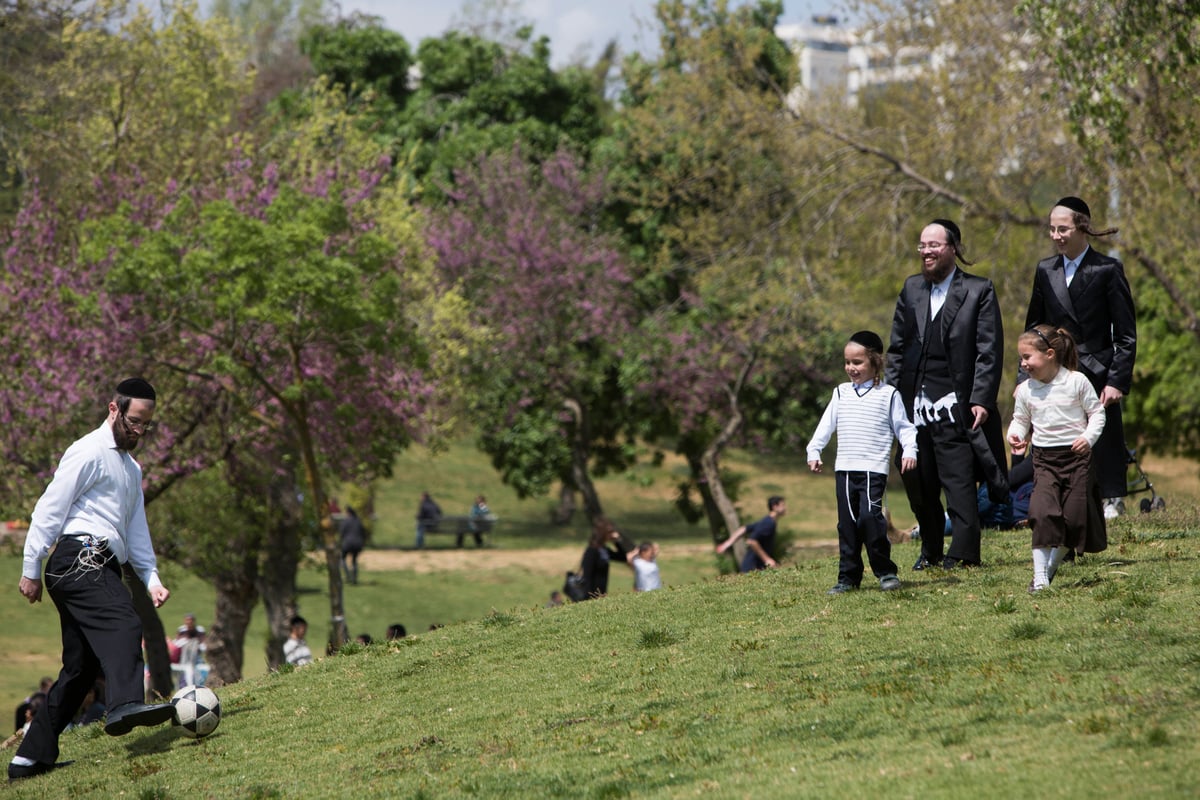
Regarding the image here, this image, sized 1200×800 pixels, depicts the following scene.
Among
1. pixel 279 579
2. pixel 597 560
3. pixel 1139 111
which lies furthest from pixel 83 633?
pixel 279 579

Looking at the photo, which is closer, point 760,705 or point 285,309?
point 760,705

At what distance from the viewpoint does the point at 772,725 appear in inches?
291

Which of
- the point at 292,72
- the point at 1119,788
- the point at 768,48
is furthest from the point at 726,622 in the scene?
the point at 292,72

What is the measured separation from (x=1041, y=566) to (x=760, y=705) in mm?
2496

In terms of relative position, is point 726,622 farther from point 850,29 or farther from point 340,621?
→ point 850,29

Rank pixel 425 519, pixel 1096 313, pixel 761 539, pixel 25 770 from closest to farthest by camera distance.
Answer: pixel 25 770 → pixel 1096 313 → pixel 761 539 → pixel 425 519

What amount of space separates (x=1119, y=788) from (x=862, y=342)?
4700 mm

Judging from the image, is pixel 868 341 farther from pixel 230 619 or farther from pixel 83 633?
pixel 230 619

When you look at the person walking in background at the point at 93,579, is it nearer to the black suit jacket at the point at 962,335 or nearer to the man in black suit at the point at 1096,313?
the black suit jacket at the point at 962,335

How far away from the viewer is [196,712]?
9.05m

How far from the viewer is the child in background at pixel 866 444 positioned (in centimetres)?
979

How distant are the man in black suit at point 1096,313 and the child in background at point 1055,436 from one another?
2.49 feet

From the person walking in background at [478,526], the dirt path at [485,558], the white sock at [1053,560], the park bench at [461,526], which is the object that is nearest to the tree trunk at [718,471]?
the dirt path at [485,558]

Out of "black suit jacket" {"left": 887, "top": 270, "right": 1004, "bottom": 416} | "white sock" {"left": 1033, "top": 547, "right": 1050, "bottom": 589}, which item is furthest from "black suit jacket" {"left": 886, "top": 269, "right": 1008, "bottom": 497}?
"white sock" {"left": 1033, "top": 547, "right": 1050, "bottom": 589}
